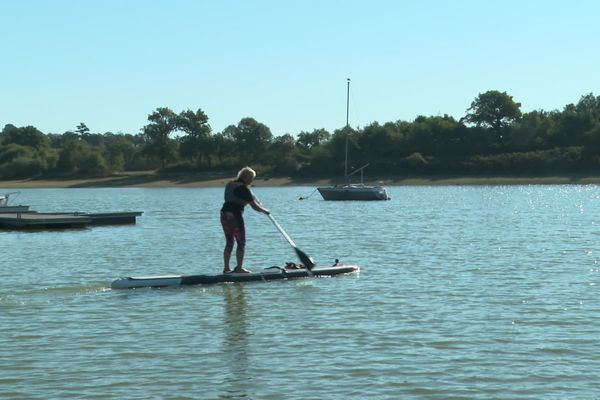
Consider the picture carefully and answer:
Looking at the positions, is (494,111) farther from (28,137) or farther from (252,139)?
(28,137)

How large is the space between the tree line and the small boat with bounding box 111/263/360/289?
94364mm

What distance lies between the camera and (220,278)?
19016 mm

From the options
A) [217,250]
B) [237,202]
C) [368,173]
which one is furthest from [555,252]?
[368,173]

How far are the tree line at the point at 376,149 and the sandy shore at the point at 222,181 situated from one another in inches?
56.1

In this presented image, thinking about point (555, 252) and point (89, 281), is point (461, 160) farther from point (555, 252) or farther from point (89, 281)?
point (89, 281)

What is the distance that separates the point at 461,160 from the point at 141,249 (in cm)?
9349

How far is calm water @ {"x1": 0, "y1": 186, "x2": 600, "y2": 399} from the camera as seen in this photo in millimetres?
11180

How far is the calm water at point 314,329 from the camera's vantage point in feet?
36.7

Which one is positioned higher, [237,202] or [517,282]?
[237,202]

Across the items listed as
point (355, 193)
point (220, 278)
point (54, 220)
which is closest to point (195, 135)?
point (355, 193)

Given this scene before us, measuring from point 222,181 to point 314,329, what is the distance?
10849 centimetres

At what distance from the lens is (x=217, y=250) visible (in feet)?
96.2

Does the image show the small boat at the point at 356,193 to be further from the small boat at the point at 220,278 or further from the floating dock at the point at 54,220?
the small boat at the point at 220,278

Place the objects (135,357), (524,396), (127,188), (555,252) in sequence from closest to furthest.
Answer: (524,396) → (135,357) → (555,252) → (127,188)
